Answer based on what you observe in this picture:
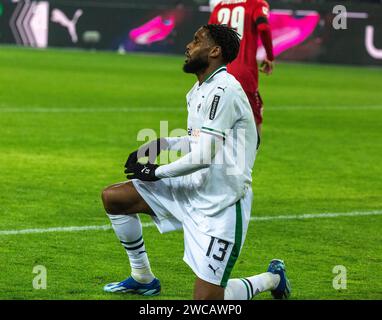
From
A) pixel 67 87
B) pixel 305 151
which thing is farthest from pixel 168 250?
pixel 67 87

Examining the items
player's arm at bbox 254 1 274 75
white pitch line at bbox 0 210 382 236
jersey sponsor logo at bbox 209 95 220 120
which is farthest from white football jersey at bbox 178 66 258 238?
player's arm at bbox 254 1 274 75

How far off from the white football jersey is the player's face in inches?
3.4

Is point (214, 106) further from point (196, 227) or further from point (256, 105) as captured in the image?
point (256, 105)

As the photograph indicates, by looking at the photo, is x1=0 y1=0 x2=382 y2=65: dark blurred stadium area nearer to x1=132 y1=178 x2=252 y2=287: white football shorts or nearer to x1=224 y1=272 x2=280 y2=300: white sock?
x1=224 y1=272 x2=280 y2=300: white sock

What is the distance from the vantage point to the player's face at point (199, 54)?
241 inches

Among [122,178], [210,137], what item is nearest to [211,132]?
[210,137]

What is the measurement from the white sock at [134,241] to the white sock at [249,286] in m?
0.63

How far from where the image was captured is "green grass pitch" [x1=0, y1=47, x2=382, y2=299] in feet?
23.3

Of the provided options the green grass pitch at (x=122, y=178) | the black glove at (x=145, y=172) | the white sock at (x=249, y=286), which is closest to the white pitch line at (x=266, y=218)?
the green grass pitch at (x=122, y=178)

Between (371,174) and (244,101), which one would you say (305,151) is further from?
(244,101)

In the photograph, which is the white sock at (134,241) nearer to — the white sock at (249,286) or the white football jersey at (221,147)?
the white football jersey at (221,147)

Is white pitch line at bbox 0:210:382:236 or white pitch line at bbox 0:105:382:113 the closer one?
white pitch line at bbox 0:210:382:236

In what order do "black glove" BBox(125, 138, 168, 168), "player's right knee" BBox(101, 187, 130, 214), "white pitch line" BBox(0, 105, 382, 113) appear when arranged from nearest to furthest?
"black glove" BBox(125, 138, 168, 168) → "player's right knee" BBox(101, 187, 130, 214) → "white pitch line" BBox(0, 105, 382, 113)
